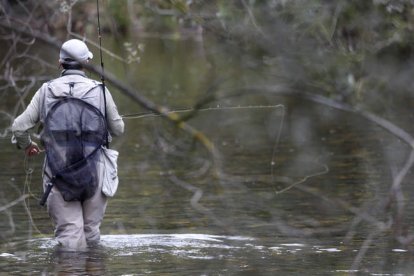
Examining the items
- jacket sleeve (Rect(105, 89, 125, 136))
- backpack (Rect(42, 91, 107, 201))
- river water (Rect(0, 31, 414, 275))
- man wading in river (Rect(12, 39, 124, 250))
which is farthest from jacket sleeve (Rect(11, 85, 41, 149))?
river water (Rect(0, 31, 414, 275))

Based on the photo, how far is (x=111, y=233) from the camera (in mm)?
10594

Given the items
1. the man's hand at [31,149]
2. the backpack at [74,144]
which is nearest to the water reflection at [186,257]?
the backpack at [74,144]

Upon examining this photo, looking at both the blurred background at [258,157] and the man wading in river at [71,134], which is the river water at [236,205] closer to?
the blurred background at [258,157]

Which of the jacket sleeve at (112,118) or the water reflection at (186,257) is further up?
the jacket sleeve at (112,118)

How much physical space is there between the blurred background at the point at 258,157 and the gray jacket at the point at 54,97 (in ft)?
1.11

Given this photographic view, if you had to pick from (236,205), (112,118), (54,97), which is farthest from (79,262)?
(236,205)

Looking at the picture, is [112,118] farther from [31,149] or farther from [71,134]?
[31,149]

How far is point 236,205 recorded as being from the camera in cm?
1226

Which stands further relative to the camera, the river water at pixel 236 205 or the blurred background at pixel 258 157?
the river water at pixel 236 205

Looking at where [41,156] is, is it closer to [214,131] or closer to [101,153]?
[214,131]

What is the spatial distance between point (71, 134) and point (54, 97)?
11.9 inches

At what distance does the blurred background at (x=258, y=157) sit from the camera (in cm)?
869

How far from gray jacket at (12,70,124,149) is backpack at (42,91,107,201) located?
6 centimetres

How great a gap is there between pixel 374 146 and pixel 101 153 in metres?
8.78
